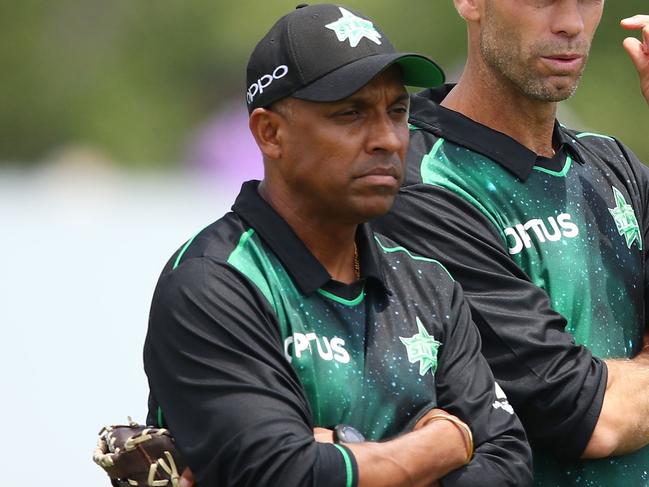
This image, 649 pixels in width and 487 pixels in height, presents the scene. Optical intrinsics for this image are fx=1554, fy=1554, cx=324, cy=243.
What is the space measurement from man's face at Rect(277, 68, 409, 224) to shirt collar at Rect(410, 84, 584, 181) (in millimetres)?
708

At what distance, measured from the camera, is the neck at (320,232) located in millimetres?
3889

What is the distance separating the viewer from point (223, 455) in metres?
3.45

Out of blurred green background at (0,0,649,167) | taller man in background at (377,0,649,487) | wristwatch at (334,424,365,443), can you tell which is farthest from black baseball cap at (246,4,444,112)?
blurred green background at (0,0,649,167)

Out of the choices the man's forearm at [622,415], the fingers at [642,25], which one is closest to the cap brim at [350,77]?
the man's forearm at [622,415]

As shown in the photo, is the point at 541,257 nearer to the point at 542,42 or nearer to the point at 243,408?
the point at 542,42

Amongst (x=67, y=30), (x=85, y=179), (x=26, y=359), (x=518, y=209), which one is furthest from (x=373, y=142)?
(x=67, y=30)

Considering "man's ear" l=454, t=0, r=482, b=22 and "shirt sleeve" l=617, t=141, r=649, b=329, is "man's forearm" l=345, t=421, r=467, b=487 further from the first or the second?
"man's ear" l=454, t=0, r=482, b=22

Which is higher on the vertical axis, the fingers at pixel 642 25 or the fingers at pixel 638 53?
the fingers at pixel 642 25

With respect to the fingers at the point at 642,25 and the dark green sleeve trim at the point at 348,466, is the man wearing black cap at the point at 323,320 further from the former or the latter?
the fingers at the point at 642,25

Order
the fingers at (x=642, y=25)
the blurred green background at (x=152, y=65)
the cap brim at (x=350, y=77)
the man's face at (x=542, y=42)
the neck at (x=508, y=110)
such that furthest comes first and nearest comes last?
the blurred green background at (x=152, y=65) < the fingers at (x=642, y=25) < the neck at (x=508, y=110) < the man's face at (x=542, y=42) < the cap brim at (x=350, y=77)

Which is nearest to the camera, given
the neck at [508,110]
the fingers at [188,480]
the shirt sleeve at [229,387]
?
the shirt sleeve at [229,387]

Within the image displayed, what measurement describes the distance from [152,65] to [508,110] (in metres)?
7.90

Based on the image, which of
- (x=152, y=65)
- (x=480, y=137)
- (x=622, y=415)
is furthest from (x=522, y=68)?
(x=152, y=65)

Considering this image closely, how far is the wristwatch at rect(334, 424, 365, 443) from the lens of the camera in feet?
11.8
